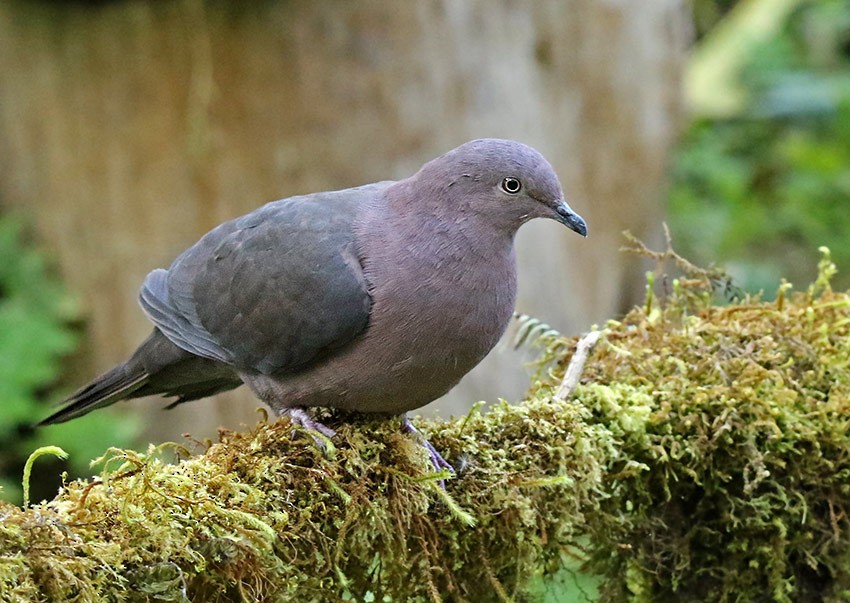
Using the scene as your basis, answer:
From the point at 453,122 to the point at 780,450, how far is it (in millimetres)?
4341

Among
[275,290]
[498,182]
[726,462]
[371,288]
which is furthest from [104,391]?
[726,462]

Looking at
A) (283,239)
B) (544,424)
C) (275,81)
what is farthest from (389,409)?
(275,81)

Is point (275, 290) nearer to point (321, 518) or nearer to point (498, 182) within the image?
point (498, 182)

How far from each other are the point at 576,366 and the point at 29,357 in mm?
4533

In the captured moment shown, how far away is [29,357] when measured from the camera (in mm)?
6844

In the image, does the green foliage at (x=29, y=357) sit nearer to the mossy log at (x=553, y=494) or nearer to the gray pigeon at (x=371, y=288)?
the gray pigeon at (x=371, y=288)

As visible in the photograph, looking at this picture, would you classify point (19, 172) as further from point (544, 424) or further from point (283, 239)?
point (544, 424)

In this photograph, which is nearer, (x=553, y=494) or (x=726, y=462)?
(x=553, y=494)

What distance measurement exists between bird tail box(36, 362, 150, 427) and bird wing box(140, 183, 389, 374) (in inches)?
8.6

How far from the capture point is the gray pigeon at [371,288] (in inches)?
130

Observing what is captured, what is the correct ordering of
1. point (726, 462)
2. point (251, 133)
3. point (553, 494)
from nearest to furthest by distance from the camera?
point (553, 494) < point (726, 462) < point (251, 133)

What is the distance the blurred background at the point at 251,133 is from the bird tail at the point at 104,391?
9.25 feet

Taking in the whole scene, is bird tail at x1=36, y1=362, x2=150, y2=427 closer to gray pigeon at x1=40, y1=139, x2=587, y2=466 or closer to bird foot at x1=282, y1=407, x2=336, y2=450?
gray pigeon at x1=40, y1=139, x2=587, y2=466

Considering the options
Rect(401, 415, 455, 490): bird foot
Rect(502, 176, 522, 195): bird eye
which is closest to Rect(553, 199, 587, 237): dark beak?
Rect(502, 176, 522, 195): bird eye
